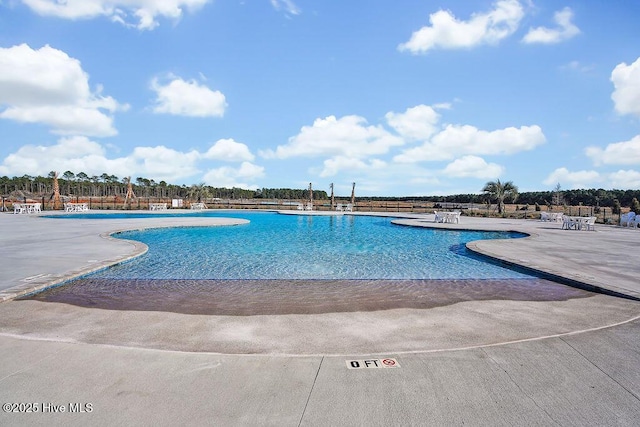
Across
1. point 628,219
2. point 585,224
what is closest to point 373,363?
point 585,224

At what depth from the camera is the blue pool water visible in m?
6.98

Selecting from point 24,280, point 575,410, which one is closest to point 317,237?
point 24,280

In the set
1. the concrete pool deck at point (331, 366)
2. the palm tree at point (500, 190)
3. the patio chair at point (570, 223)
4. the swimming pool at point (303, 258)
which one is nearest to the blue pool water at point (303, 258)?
the swimming pool at point (303, 258)

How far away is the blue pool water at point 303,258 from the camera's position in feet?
22.9

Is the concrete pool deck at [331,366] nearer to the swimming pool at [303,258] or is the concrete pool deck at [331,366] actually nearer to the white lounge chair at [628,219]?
the swimming pool at [303,258]

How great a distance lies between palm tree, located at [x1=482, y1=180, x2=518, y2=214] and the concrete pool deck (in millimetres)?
26456

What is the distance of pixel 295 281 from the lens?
638cm

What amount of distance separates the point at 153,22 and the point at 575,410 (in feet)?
47.8

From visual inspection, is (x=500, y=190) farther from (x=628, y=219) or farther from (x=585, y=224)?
(x=585, y=224)

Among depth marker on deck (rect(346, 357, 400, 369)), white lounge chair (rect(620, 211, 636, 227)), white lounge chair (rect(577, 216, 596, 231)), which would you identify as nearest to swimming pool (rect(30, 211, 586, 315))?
depth marker on deck (rect(346, 357, 400, 369))

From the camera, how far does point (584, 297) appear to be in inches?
199

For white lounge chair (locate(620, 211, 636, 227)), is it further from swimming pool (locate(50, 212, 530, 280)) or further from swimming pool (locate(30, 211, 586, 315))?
swimming pool (locate(30, 211, 586, 315))

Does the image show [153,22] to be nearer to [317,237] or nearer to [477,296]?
[317,237]

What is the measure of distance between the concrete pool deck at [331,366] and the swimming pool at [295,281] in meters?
0.56
